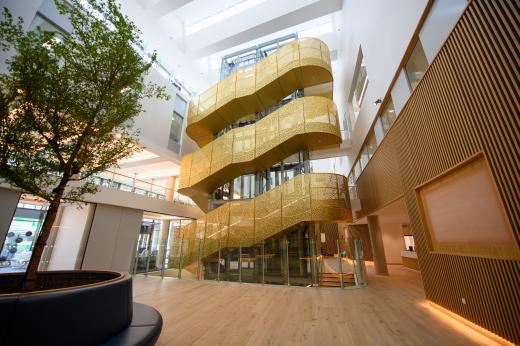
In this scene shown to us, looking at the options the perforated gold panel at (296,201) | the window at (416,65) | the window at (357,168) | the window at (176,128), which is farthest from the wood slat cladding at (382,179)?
the window at (176,128)

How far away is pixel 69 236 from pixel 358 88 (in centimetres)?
1497

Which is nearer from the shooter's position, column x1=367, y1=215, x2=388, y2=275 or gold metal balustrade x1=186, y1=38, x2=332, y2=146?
gold metal balustrade x1=186, y1=38, x2=332, y2=146

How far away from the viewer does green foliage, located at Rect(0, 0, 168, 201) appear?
307 centimetres

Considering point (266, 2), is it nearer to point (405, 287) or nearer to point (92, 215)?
point (92, 215)

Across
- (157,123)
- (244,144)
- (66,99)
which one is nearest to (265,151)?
(244,144)

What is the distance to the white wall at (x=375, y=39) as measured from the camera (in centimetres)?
561

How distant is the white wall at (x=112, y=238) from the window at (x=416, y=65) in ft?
38.5

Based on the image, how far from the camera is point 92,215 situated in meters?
8.99

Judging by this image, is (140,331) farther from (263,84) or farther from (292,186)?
(263,84)

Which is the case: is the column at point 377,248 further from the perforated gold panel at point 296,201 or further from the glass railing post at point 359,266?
the perforated gold panel at point 296,201

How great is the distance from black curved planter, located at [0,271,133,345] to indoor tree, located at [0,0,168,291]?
3.63ft

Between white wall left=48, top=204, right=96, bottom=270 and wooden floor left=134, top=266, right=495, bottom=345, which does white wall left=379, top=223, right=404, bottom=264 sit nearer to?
wooden floor left=134, top=266, right=495, bottom=345

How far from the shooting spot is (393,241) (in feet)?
47.5

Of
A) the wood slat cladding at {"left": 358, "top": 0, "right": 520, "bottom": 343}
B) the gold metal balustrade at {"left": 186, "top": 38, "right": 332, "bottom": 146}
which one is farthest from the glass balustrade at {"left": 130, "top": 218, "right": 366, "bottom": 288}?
the gold metal balustrade at {"left": 186, "top": 38, "right": 332, "bottom": 146}
